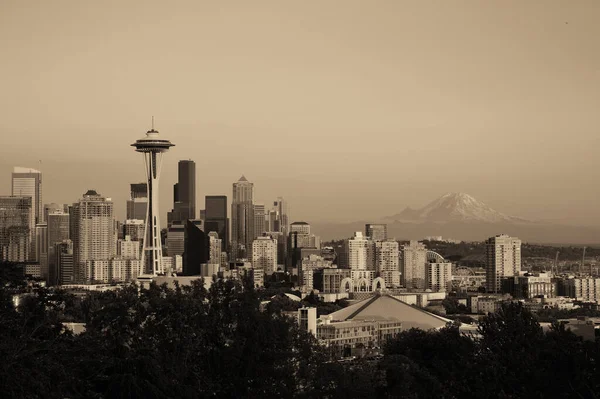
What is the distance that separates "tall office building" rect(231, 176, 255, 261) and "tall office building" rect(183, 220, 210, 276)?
25.3ft

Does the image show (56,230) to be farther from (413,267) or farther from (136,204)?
(413,267)

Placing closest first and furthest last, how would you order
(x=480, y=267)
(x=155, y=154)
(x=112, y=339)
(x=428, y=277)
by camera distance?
1. (x=112, y=339)
2. (x=155, y=154)
3. (x=428, y=277)
4. (x=480, y=267)

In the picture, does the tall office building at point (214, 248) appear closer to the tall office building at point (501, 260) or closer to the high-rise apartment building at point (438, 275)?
the high-rise apartment building at point (438, 275)

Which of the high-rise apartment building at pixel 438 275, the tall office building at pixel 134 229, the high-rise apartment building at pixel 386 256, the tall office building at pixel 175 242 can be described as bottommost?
the high-rise apartment building at pixel 438 275

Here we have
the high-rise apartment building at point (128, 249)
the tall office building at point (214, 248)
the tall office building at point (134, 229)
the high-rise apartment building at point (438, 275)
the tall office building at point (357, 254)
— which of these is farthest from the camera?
the tall office building at point (134, 229)

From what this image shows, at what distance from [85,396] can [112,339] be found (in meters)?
1.50

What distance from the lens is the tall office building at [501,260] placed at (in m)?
68.1

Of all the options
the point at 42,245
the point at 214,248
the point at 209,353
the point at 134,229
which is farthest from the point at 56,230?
the point at 209,353

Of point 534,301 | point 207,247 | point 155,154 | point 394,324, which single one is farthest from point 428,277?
point 394,324

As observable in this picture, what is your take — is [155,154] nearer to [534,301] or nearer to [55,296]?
[534,301]

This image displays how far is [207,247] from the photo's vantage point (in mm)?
75812

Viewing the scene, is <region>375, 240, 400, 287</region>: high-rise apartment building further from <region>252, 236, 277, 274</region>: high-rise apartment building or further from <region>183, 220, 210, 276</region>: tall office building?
<region>183, 220, 210, 276</region>: tall office building

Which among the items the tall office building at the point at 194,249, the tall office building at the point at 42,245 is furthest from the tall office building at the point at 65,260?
the tall office building at the point at 194,249

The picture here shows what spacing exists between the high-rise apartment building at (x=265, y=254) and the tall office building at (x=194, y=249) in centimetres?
327
